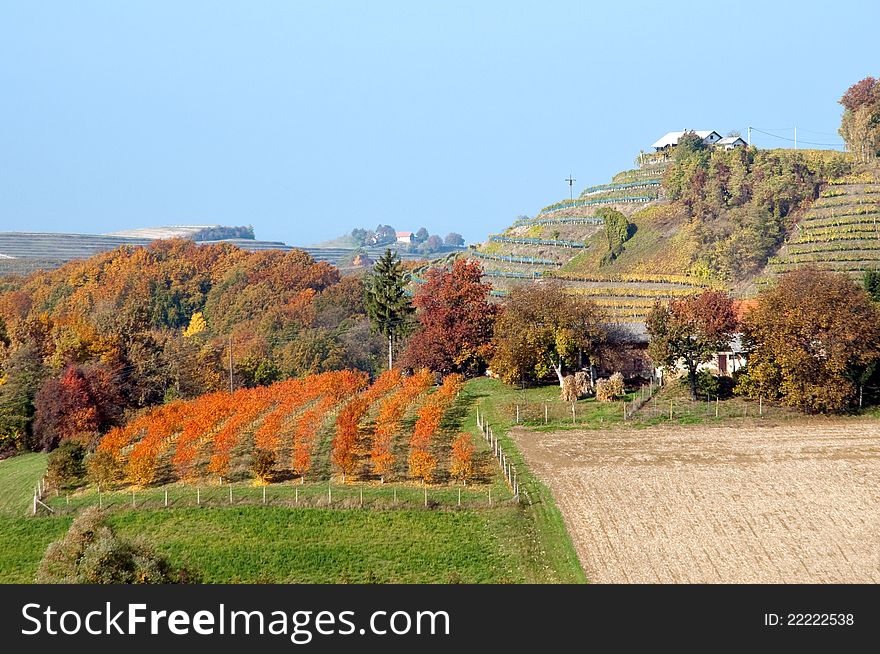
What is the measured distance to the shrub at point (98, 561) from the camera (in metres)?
28.1

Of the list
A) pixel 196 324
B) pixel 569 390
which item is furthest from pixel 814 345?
pixel 196 324

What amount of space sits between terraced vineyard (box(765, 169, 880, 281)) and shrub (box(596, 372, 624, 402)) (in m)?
25.8

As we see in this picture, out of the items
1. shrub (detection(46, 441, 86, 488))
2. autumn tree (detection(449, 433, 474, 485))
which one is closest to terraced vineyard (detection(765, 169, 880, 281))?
autumn tree (detection(449, 433, 474, 485))

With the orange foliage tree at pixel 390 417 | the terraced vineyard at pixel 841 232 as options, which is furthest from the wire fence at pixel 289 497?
the terraced vineyard at pixel 841 232

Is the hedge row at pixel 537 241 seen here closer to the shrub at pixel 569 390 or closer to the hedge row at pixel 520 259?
the hedge row at pixel 520 259

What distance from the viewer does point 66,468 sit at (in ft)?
148

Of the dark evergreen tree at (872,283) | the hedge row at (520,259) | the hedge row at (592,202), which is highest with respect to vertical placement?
the hedge row at (592,202)

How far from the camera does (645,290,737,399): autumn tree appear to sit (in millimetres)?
52188

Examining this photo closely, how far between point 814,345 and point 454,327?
21.4 metres

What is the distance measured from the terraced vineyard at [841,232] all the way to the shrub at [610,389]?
2583 centimetres

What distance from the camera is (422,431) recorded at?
46.6m

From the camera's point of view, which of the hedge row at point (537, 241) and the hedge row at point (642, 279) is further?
the hedge row at point (537, 241)

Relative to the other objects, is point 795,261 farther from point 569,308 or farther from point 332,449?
point 332,449

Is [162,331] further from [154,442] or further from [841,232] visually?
[841,232]
